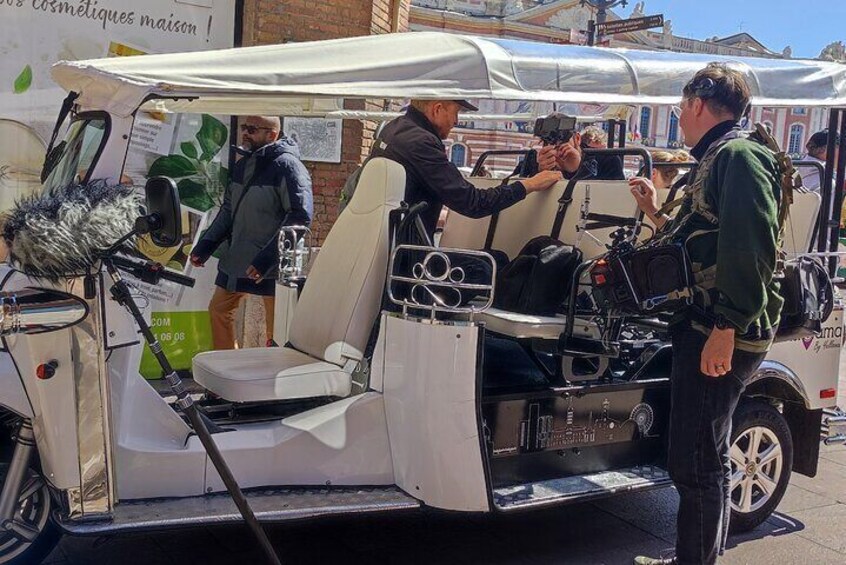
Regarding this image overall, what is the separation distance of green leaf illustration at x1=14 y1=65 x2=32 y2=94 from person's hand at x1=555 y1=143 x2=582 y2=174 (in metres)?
4.03

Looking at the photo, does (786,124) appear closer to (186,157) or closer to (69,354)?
(186,157)

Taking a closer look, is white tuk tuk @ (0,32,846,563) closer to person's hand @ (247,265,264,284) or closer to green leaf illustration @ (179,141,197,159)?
person's hand @ (247,265,264,284)

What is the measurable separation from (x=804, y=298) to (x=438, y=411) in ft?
6.21

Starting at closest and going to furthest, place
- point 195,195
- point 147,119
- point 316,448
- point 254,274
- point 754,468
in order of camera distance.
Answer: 1. point 316,448
2. point 754,468
3. point 254,274
4. point 147,119
5. point 195,195

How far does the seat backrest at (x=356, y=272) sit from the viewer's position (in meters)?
4.11

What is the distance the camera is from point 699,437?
143 inches

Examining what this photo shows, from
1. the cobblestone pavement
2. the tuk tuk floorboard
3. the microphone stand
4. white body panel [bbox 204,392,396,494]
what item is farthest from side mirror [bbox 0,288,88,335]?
the tuk tuk floorboard

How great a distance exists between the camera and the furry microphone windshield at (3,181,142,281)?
10.3ft

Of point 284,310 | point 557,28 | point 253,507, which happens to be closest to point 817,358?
point 284,310

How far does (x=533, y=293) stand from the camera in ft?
14.2

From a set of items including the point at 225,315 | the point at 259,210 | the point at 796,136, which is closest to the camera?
the point at 259,210

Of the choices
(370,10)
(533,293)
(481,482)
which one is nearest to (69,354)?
(481,482)

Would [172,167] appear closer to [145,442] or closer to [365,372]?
[365,372]

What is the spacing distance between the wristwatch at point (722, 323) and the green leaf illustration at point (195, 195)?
196 inches
